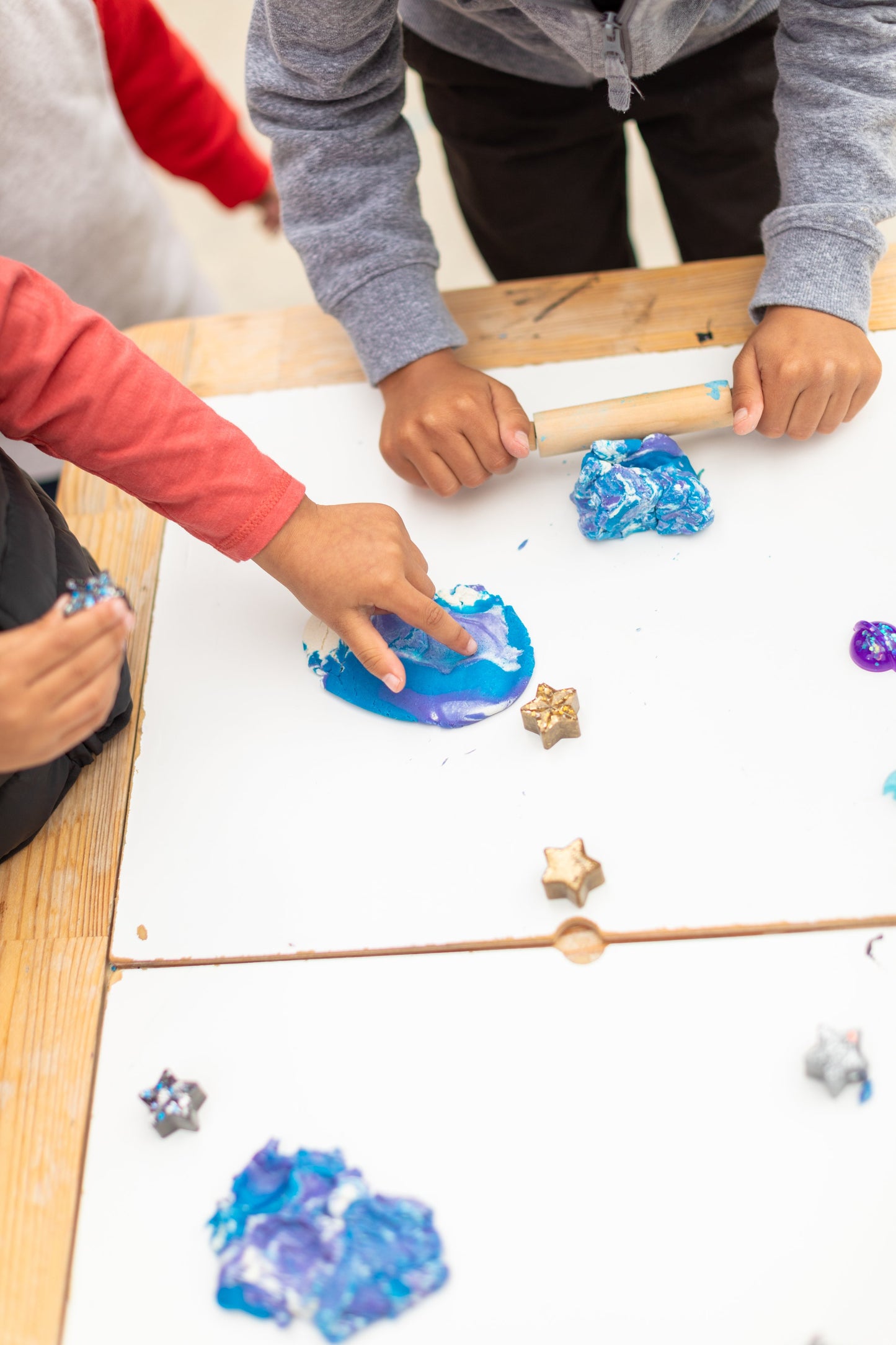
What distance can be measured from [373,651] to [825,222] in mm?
455

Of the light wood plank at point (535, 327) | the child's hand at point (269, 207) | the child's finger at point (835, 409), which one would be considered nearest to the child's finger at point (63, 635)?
the light wood plank at point (535, 327)

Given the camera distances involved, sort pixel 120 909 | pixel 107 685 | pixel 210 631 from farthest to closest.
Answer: pixel 210 631, pixel 120 909, pixel 107 685

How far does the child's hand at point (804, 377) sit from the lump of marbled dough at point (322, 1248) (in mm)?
552

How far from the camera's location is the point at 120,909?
63 centimetres

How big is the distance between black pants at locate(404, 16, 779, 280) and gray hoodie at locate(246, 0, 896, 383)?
35 millimetres

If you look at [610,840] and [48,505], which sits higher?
[48,505]

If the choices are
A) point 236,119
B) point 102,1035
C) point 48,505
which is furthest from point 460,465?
point 236,119

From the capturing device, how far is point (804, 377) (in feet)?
2.34

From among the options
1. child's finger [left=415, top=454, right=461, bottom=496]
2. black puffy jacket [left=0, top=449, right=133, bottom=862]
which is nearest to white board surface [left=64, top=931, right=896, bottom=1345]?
black puffy jacket [left=0, top=449, right=133, bottom=862]

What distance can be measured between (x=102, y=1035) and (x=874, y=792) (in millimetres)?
477

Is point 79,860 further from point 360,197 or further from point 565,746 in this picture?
point 360,197

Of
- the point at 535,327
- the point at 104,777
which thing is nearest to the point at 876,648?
the point at 535,327

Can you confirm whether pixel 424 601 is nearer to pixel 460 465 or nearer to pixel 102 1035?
pixel 460 465

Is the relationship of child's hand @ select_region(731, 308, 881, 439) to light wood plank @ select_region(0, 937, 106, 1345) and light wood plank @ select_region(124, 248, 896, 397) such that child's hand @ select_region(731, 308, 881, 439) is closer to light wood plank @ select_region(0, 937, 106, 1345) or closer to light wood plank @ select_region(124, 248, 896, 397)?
light wood plank @ select_region(124, 248, 896, 397)
